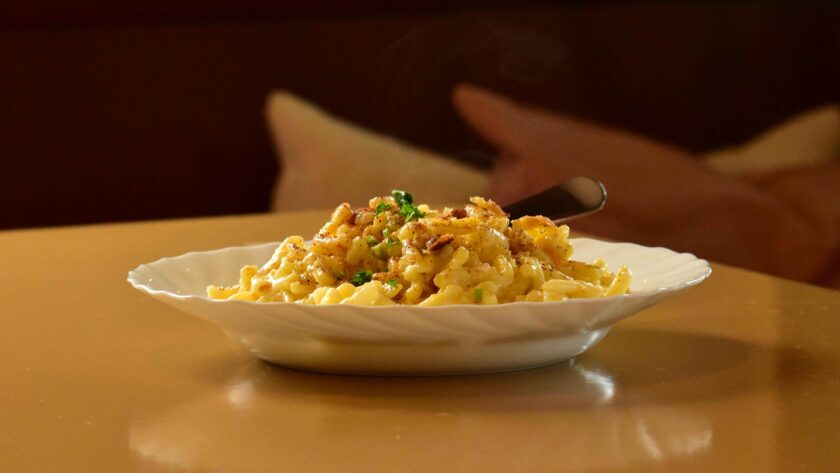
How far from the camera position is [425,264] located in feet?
2.55

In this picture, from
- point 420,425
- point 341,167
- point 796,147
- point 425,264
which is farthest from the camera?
point 796,147

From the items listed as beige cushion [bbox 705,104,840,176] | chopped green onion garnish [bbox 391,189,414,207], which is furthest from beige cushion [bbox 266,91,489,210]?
chopped green onion garnish [bbox 391,189,414,207]

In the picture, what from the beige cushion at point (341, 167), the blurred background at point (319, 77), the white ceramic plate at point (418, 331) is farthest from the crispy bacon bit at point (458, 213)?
the blurred background at point (319, 77)

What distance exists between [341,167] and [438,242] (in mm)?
2001

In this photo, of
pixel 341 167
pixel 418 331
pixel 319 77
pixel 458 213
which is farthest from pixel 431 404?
pixel 319 77

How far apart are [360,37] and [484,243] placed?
7.39 feet

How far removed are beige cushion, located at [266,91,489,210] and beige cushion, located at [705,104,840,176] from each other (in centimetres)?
63

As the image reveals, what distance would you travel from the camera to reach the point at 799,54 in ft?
11.3

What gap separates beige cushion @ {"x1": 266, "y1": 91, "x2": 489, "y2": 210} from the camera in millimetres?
2762

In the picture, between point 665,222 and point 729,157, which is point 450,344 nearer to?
point 665,222

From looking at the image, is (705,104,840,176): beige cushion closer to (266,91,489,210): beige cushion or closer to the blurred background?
the blurred background

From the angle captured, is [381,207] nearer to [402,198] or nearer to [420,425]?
[402,198]

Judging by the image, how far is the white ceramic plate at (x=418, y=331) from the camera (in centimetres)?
70

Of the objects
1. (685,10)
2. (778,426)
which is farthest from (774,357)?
(685,10)
